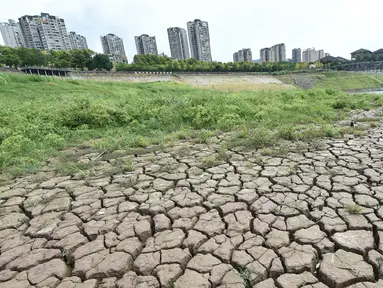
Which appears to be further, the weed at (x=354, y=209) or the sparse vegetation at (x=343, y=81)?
the sparse vegetation at (x=343, y=81)

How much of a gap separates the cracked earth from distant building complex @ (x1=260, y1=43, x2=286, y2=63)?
10291cm

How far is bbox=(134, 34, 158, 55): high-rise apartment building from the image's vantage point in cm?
8914

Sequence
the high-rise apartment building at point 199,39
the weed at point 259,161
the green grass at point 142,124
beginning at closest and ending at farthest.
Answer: the weed at point 259,161 → the green grass at point 142,124 → the high-rise apartment building at point 199,39

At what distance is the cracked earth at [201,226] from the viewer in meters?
1.99

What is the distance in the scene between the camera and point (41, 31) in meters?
81.2

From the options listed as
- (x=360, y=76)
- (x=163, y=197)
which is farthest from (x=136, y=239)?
(x=360, y=76)

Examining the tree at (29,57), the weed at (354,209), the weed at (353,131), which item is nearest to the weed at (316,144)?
the weed at (353,131)

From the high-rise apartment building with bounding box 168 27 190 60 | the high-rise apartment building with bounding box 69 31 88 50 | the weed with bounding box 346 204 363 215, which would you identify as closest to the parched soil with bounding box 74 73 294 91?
→ the weed with bounding box 346 204 363 215

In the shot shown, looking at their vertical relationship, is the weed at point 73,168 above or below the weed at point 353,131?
above

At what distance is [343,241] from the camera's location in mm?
2250

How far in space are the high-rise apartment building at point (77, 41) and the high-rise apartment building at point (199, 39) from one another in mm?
45863

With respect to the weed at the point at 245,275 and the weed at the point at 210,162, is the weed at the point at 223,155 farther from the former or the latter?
the weed at the point at 245,275

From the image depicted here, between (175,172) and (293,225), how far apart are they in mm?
1973

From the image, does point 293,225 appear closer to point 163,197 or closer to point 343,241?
point 343,241
